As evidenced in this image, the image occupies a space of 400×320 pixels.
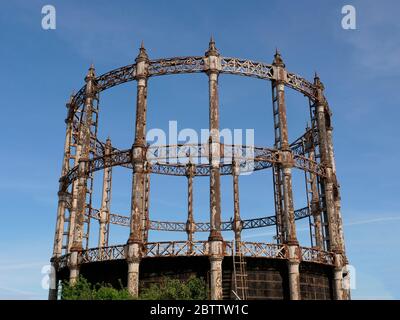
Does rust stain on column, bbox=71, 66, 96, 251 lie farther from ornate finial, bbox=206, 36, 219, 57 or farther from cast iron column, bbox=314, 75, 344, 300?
cast iron column, bbox=314, 75, 344, 300

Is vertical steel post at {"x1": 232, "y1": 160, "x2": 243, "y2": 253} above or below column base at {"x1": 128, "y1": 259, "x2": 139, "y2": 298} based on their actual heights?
above

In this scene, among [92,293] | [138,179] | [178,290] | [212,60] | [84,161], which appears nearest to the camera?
[92,293]

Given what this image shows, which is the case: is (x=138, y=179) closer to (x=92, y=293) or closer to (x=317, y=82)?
(x=92, y=293)

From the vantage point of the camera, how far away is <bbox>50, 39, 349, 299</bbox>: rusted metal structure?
22.5m

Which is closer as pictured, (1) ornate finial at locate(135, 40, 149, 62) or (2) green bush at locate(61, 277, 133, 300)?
(2) green bush at locate(61, 277, 133, 300)

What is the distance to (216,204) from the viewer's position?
22.9 meters

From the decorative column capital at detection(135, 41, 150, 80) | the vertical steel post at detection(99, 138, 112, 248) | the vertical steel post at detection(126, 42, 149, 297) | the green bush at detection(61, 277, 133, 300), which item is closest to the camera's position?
the green bush at detection(61, 277, 133, 300)

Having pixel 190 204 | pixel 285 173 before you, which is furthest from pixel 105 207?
pixel 285 173

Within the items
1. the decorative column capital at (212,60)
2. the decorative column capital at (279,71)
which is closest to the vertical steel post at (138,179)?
the decorative column capital at (212,60)

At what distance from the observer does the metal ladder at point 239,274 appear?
21.9 meters

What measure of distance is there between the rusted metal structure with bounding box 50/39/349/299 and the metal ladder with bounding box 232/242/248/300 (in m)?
0.05

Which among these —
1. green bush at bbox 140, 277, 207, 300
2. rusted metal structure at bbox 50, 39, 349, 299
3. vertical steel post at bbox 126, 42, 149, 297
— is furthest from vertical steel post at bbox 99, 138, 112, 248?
green bush at bbox 140, 277, 207, 300

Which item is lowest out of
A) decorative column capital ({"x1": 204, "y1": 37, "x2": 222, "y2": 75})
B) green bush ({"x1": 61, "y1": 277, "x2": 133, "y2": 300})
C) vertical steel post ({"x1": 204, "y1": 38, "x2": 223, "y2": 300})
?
green bush ({"x1": 61, "y1": 277, "x2": 133, "y2": 300})

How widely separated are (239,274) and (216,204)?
3.66 metres
